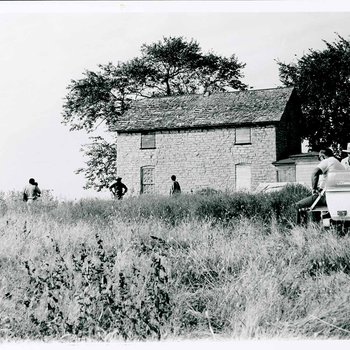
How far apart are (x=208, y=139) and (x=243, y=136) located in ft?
6.50

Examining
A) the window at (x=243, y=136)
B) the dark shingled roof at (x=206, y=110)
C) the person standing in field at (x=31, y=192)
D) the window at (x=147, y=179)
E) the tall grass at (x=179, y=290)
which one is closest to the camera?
the tall grass at (x=179, y=290)

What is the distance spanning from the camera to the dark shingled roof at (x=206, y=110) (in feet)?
95.6

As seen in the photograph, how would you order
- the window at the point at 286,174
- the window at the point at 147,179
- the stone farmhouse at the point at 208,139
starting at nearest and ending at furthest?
the window at the point at 286,174, the stone farmhouse at the point at 208,139, the window at the point at 147,179

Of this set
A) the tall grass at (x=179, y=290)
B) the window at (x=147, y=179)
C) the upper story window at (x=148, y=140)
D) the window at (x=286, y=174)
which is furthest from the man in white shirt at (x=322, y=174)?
the upper story window at (x=148, y=140)

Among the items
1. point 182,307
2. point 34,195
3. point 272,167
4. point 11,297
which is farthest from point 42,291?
point 272,167

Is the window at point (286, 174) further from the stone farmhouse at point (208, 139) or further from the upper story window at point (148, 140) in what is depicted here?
the upper story window at point (148, 140)

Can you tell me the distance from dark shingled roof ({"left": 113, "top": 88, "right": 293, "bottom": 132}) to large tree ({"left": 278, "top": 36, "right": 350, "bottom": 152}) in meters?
1.77

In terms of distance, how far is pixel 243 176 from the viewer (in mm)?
28812

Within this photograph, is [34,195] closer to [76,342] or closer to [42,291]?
→ [42,291]

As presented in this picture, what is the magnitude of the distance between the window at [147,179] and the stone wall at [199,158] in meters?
0.24

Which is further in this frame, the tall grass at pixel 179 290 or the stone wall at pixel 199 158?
the stone wall at pixel 199 158

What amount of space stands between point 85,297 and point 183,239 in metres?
3.17

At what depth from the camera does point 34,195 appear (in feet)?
49.0

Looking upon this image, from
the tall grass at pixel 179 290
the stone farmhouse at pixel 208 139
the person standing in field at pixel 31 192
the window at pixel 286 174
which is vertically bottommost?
the tall grass at pixel 179 290
